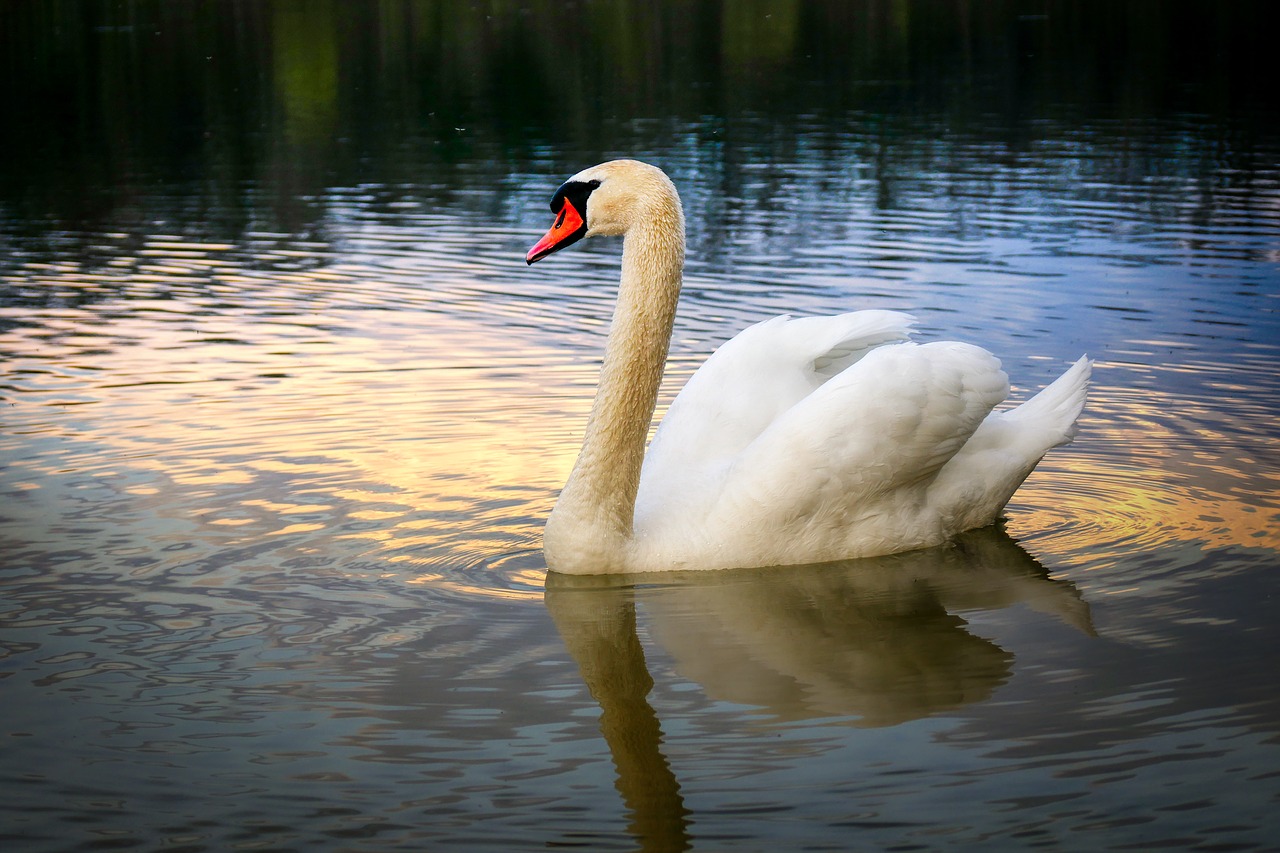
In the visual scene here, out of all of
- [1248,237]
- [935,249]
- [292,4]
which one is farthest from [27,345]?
[292,4]

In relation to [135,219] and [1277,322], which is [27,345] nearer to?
[135,219]

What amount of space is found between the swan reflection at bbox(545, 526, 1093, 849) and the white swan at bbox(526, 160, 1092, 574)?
140 millimetres

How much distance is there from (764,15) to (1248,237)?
5322 cm

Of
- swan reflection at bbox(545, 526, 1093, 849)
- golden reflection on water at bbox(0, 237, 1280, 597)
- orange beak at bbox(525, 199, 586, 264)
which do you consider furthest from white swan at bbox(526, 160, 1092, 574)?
golden reflection on water at bbox(0, 237, 1280, 597)

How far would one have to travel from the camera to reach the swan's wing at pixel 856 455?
725 cm

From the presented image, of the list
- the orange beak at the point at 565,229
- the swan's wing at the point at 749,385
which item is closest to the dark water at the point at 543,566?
the swan's wing at the point at 749,385

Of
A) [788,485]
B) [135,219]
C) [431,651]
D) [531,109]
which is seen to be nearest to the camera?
[431,651]

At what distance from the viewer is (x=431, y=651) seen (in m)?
6.59

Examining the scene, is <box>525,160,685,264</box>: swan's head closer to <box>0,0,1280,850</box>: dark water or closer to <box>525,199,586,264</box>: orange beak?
<box>525,199,586,264</box>: orange beak

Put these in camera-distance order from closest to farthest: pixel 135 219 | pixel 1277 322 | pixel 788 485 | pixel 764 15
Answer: pixel 788 485, pixel 1277 322, pixel 135 219, pixel 764 15

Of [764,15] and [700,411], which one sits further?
[764,15]

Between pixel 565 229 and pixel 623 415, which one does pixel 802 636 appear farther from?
pixel 565 229

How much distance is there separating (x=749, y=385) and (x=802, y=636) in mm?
1835

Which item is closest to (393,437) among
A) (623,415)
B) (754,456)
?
→ (623,415)
